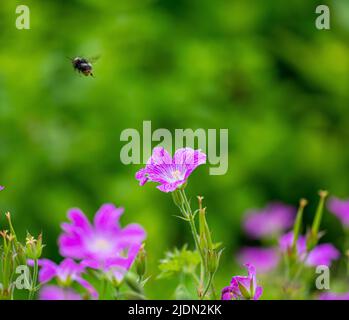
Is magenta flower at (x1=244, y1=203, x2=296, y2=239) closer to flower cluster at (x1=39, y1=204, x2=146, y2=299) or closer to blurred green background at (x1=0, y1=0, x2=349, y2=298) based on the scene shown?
blurred green background at (x1=0, y1=0, x2=349, y2=298)

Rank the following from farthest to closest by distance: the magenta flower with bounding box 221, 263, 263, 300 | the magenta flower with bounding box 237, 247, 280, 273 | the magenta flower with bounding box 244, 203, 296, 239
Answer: the magenta flower with bounding box 244, 203, 296, 239, the magenta flower with bounding box 237, 247, 280, 273, the magenta flower with bounding box 221, 263, 263, 300

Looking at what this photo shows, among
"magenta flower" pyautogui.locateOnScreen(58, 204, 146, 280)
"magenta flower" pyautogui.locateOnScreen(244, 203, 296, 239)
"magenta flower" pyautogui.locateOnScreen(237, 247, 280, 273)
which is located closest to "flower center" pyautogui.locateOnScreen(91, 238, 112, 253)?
"magenta flower" pyautogui.locateOnScreen(58, 204, 146, 280)

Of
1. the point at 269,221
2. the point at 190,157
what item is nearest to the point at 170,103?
the point at 269,221
